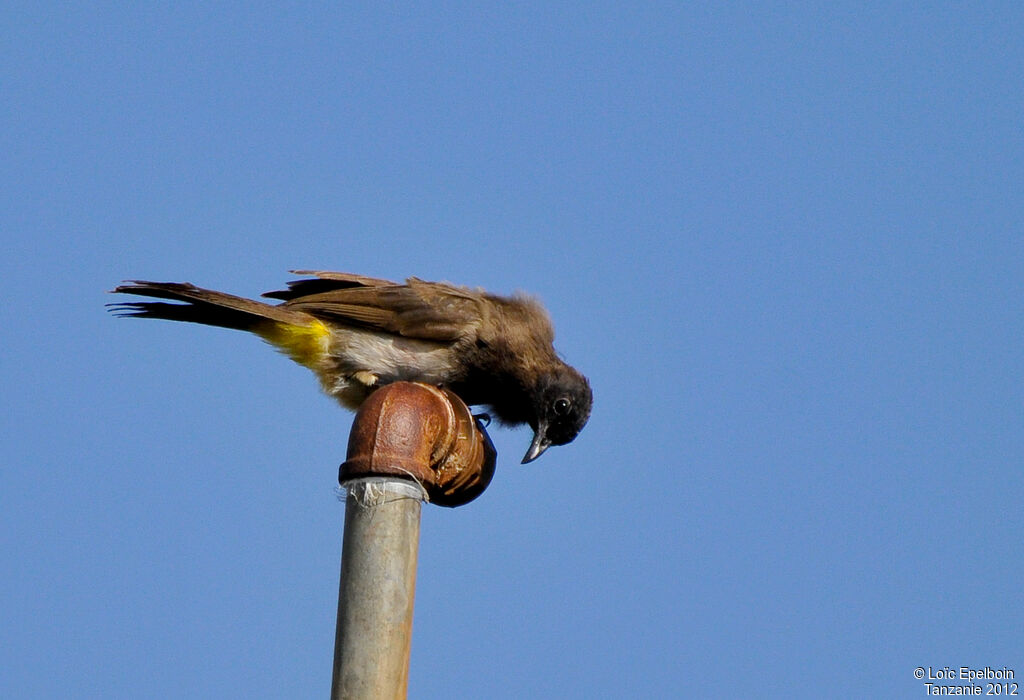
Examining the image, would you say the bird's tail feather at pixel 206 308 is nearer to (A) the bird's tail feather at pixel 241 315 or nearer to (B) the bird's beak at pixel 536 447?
(A) the bird's tail feather at pixel 241 315

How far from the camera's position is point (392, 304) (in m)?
7.25

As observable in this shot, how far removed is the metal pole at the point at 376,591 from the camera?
3.93 meters

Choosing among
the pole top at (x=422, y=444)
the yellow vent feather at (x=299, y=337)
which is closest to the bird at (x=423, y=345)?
the yellow vent feather at (x=299, y=337)

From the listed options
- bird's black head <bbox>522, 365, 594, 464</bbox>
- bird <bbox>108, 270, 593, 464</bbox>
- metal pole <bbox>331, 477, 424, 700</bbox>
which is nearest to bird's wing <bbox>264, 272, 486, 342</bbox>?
bird <bbox>108, 270, 593, 464</bbox>

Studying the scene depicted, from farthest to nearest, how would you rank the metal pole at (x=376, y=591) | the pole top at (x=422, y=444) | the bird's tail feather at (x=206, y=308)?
the bird's tail feather at (x=206, y=308) → the pole top at (x=422, y=444) → the metal pole at (x=376, y=591)

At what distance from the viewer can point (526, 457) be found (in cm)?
730

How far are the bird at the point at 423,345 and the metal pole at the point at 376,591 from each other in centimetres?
281

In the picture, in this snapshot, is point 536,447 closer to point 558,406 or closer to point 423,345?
point 558,406

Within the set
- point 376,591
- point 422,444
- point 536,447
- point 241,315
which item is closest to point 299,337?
point 241,315

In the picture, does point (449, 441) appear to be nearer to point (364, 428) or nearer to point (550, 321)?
point (364, 428)

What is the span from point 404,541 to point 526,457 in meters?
3.13

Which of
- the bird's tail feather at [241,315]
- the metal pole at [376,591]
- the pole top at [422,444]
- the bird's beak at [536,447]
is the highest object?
the bird's tail feather at [241,315]

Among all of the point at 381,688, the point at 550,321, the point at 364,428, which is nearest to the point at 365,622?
the point at 381,688

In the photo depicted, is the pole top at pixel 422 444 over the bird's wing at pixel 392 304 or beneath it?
beneath
